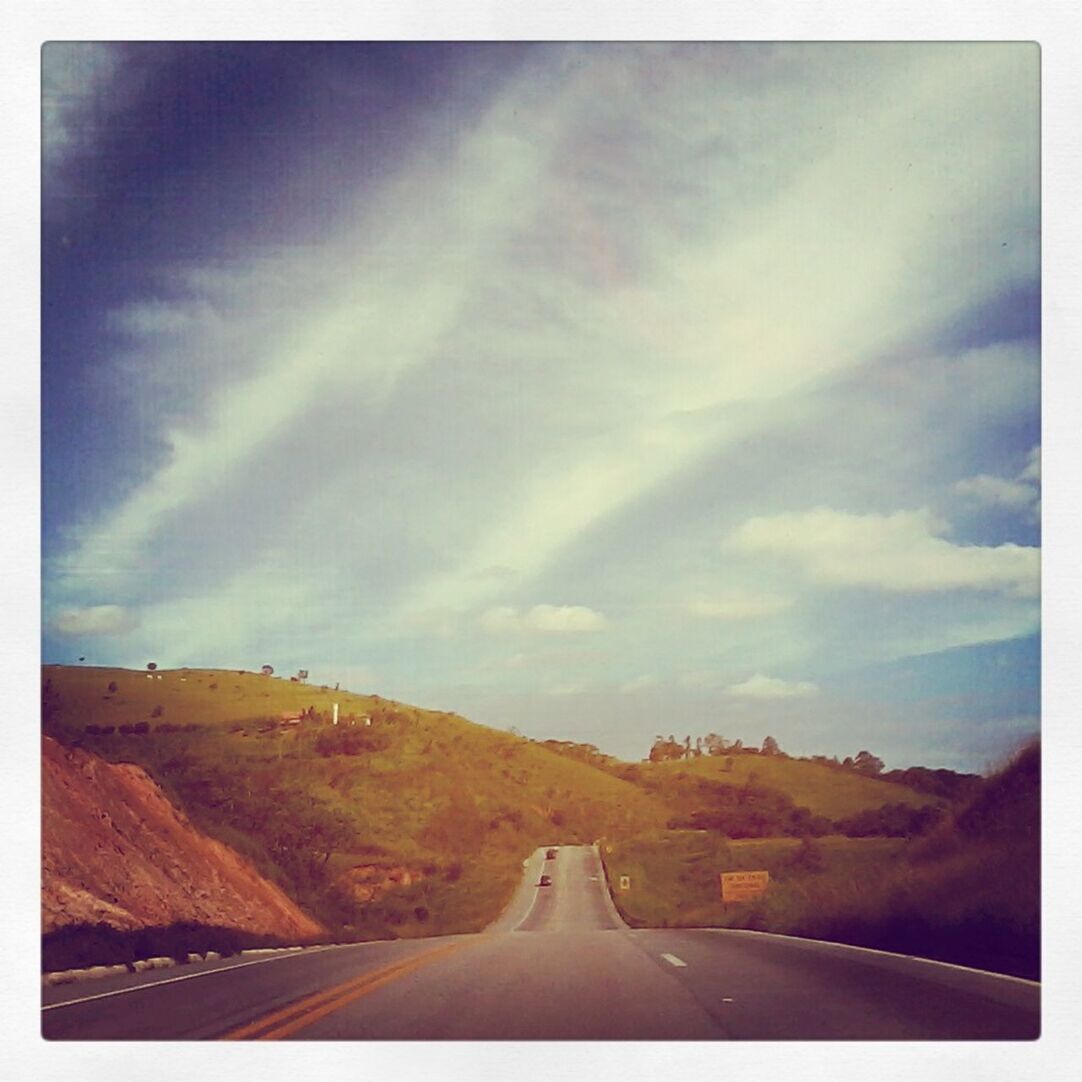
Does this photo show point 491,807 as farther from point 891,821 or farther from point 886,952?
point 886,952

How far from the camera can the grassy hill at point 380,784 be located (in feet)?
38.4

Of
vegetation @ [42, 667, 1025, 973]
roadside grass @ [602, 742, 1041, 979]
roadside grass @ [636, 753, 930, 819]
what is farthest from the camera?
roadside grass @ [636, 753, 930, 819]

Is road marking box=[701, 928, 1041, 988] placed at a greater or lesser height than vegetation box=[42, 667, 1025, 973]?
lesser

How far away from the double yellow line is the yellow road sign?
3.63 metres

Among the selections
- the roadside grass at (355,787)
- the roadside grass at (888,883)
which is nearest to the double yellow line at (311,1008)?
the roadside grass at (355,787)

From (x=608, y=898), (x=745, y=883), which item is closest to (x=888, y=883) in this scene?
(x=745, y=883)

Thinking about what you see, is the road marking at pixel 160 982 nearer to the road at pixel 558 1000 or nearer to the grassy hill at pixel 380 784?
the road at pixel 558 1000

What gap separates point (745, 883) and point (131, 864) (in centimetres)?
651

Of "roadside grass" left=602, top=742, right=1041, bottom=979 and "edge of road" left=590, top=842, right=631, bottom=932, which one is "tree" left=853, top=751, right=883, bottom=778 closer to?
"roadside grass" left=602, top=742, right=1041, bottom=979

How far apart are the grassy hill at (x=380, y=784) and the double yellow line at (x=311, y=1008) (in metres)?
1.61

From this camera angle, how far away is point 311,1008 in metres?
9.62

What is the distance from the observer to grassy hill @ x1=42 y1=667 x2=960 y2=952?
11.7 meters

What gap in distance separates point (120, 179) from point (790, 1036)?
8.79 metres

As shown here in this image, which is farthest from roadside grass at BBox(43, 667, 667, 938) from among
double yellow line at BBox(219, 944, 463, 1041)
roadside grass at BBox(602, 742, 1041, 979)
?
double yellow line at BBox(219, 944, 463, 1041)
